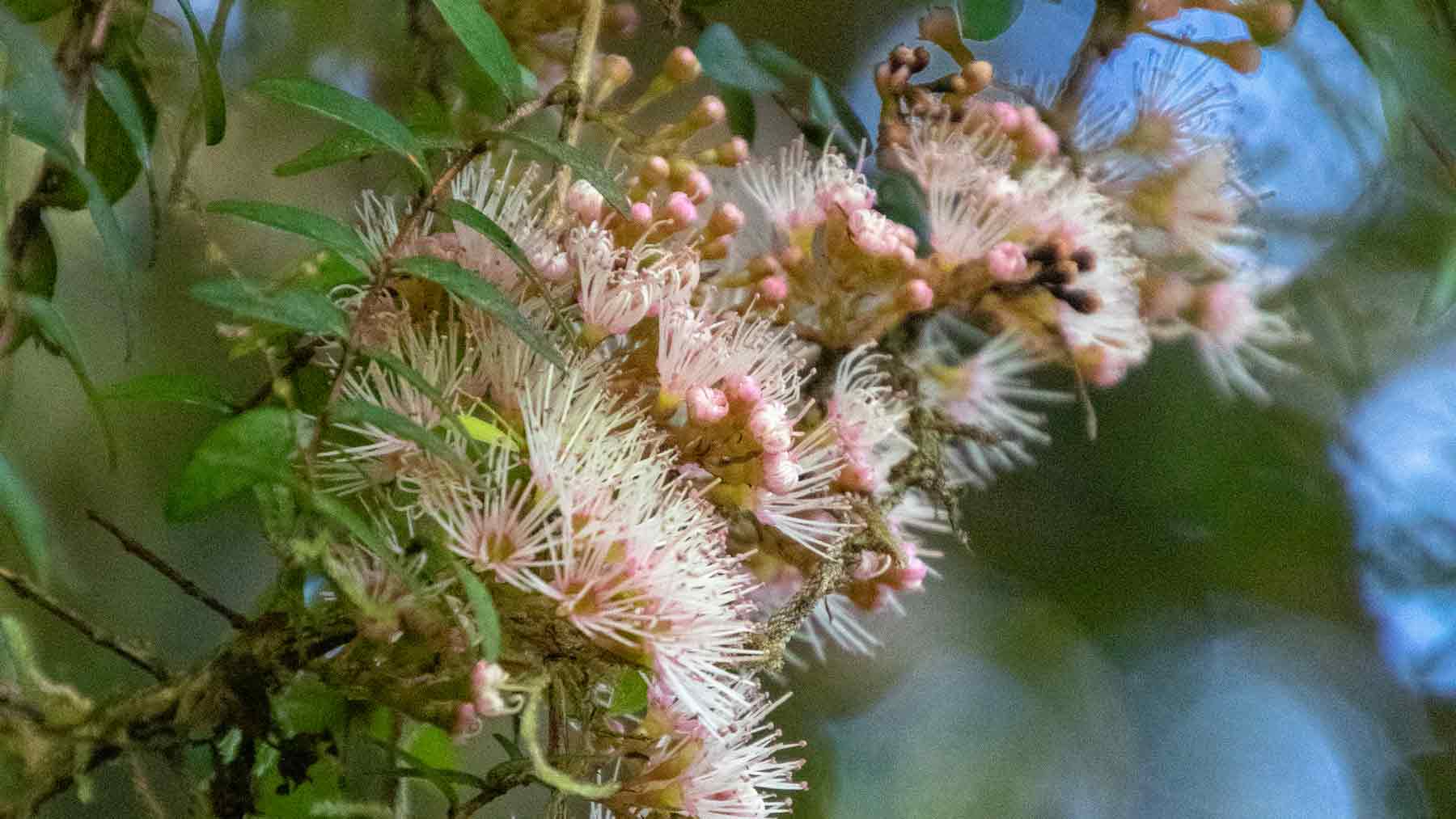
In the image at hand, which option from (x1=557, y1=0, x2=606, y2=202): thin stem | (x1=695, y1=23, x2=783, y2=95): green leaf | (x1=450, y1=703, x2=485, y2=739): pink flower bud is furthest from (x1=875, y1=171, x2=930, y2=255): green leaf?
(x1=450, y1=703, x2=485, y2=739): pink flower bud

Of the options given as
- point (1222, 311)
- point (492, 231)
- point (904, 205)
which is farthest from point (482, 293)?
point (1222, 311)

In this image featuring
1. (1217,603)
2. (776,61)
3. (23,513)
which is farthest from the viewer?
(1217,603)

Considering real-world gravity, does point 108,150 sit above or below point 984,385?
above

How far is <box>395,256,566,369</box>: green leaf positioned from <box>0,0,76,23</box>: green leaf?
1.11 feet

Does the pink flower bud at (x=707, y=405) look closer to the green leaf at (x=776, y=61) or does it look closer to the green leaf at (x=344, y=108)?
the green leaf at (x=344, y=108)

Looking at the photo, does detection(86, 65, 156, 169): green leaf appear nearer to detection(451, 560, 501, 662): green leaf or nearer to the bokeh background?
detection(451, 560, 501, 662): green leaf

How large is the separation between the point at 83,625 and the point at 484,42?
1.16 feet

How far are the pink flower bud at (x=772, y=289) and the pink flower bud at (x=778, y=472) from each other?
13 cm

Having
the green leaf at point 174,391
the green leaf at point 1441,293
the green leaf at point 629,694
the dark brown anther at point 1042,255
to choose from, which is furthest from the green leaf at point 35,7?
the green leaf at point 1441,293

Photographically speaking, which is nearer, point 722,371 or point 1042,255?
point 722,371

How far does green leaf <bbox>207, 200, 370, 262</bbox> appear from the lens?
474 millimetres

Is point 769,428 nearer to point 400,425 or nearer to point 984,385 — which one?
point 400,425

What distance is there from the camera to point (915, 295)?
700 mm

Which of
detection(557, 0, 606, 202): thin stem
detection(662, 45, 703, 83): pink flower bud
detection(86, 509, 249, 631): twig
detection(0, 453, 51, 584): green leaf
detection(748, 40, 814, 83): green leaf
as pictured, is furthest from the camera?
detection(748, 40, 814, 83): green leaf
